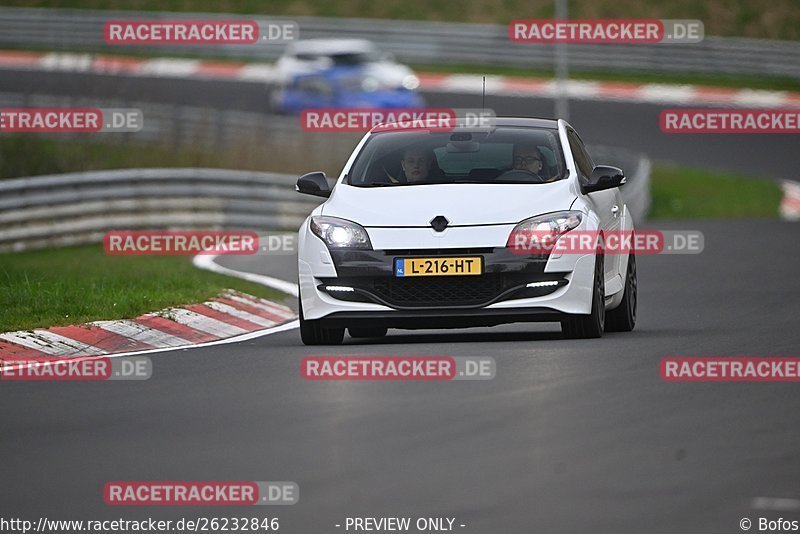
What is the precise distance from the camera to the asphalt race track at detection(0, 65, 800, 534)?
293 inches

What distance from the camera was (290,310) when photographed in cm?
1627

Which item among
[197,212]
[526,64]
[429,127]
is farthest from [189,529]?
[526,64]

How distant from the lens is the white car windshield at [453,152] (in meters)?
13.3

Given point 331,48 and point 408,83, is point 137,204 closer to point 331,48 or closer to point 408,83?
point 408,83

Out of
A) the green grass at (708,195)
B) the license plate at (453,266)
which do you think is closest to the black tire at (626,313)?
the license plate at (453,266)

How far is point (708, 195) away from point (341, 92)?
846 cm

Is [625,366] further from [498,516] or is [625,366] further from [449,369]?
[498,516]

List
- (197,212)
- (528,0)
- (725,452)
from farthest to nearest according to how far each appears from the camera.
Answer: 1. (528,0)
2. (197,212)
3. (725,452)

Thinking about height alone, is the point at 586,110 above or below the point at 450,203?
below

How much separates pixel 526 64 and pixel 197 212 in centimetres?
2251

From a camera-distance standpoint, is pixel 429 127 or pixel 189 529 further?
pixel 429 127

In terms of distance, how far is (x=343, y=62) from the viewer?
39781 millimetres

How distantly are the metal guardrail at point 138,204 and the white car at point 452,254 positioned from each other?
38.9 ft

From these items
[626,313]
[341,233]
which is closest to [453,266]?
[341,233]
